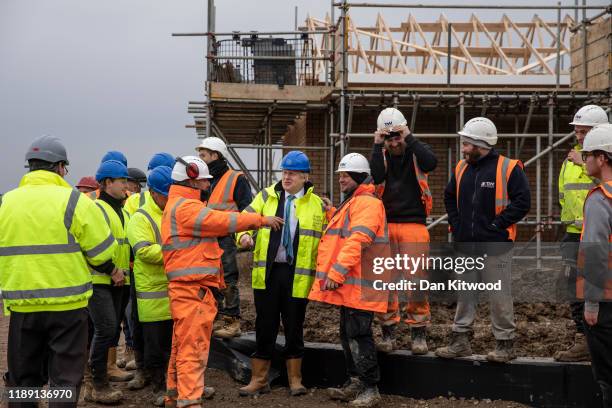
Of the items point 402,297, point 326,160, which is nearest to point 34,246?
point 402,297

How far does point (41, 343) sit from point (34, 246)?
28.5 inches

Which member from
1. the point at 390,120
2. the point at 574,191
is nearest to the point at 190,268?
the point at 390,120

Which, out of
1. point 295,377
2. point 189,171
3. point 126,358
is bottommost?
point 126,358

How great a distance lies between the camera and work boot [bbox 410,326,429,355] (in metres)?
6.76

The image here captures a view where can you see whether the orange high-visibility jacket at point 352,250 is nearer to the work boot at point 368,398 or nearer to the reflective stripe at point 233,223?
→ the work boot at point 368,398

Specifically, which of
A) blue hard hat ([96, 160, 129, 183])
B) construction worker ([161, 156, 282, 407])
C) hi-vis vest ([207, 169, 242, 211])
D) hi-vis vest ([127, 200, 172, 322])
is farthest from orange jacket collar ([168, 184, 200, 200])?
hi-vis vest ([207, 169, 242, 211])

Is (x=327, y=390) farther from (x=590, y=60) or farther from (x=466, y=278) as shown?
(x=590, y=60)

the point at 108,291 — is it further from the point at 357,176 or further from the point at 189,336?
the point at 357,176

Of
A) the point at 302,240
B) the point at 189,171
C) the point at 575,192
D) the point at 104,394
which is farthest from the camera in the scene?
the point at 575,192

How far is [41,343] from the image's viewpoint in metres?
5.20

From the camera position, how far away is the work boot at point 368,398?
631 cm

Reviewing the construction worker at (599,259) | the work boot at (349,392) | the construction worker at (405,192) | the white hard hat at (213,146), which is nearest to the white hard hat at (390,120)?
the construction worker at (405,192)

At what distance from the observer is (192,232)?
233 inches

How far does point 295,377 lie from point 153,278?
1.61m
